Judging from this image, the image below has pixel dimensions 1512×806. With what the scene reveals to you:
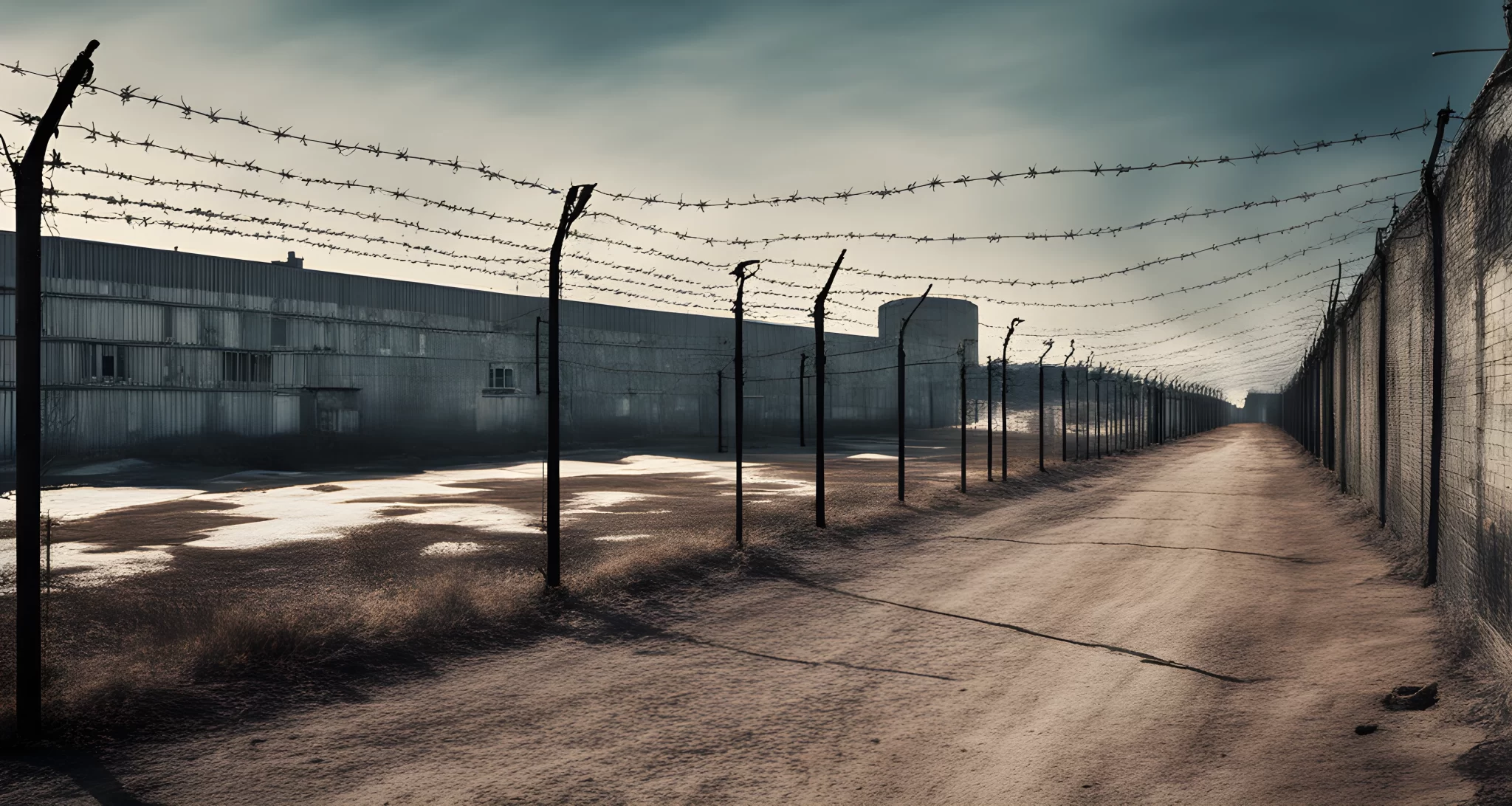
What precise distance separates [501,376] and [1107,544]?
125ft

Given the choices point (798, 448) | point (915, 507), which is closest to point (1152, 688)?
point (915, 507)

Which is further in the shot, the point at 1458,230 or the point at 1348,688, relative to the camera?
the point at 1458,230

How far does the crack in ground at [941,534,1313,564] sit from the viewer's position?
47.0ft

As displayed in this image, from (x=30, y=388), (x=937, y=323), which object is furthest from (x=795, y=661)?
(x=937, y=323)

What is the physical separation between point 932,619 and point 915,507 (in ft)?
34.3

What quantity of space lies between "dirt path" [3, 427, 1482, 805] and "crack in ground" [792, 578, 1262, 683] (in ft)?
0.16

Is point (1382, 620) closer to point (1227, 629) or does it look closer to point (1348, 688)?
point (1227, 629)

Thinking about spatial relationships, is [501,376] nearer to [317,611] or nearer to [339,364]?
[339,364]

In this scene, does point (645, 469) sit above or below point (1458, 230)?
below

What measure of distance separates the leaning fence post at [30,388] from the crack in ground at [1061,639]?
828 centimetres

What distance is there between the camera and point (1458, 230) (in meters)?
9.49

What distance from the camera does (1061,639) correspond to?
935 cm

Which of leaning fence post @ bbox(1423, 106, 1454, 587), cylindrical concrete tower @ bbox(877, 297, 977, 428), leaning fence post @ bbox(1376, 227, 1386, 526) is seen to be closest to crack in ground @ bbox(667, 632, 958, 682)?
leaning fence post @ bbox(1423, 106, 1454, 587)

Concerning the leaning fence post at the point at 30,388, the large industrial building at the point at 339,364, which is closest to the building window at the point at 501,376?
the large industrial building at the point at 339,364
